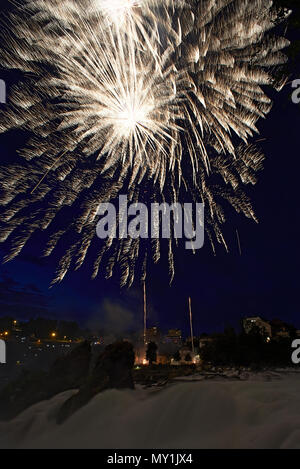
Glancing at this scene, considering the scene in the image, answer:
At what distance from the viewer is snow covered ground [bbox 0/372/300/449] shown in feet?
34.2

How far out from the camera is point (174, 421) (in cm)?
1251

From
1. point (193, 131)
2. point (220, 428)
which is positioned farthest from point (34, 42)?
point (220, 428)

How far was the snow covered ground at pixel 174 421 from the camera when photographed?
10.4 metres

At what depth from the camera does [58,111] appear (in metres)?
17.7

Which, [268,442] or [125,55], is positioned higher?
[125,55]

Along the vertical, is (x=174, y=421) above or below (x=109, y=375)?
below

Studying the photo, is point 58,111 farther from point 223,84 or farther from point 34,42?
point 223,84
